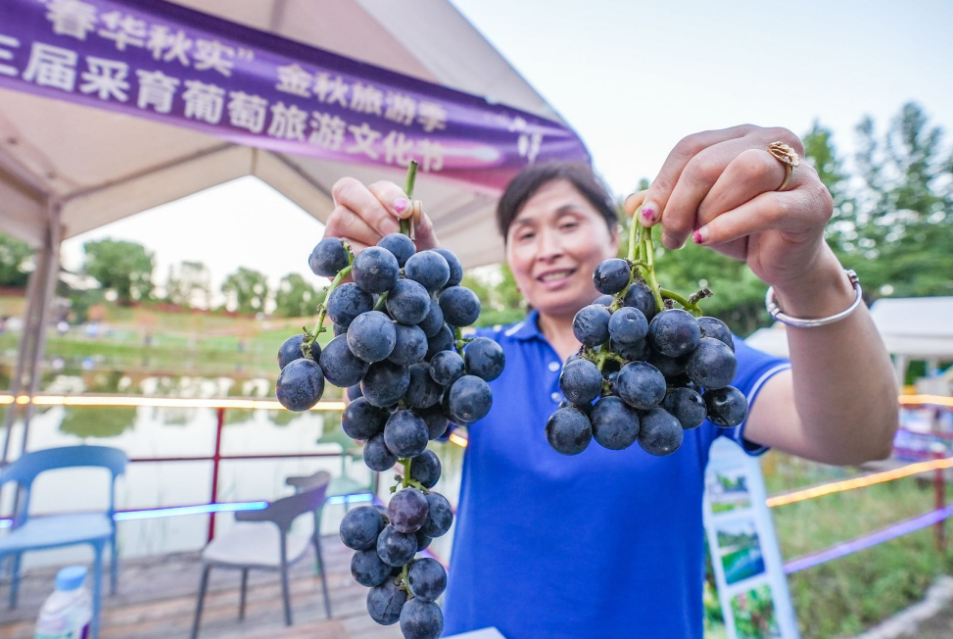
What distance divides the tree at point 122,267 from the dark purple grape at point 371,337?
21.6 feet

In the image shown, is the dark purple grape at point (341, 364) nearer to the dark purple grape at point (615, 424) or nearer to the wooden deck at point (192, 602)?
the dark purple grape at point (615, 424)

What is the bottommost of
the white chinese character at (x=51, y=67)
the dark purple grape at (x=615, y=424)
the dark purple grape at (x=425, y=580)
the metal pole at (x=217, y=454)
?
the metal pole at (x=217, y=454)

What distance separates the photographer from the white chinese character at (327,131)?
2053 mm

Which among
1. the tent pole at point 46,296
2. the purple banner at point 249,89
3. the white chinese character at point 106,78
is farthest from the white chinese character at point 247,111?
the tent pole at point 46,296

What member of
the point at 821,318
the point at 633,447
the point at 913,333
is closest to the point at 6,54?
the point at 633,447

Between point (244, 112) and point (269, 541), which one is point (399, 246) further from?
point (269, 541)

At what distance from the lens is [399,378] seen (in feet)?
1.98

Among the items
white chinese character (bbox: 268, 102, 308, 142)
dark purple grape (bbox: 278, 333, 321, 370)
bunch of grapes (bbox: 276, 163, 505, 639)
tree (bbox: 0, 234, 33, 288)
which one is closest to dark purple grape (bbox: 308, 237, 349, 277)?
bunch of grapes (bbox: 276, 163, 505, 639)

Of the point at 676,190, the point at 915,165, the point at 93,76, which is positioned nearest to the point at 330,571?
the point at 93,76

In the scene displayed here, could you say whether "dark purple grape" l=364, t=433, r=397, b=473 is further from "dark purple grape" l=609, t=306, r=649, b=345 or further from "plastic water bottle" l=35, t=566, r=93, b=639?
"plastic water bottle" l=35, t=566, r=93, b=639

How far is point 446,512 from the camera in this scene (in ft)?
2.31

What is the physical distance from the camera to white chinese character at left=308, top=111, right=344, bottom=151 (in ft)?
6.73

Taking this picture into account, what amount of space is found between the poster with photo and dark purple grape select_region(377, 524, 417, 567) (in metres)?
2.02

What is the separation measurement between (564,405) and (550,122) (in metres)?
2.40
